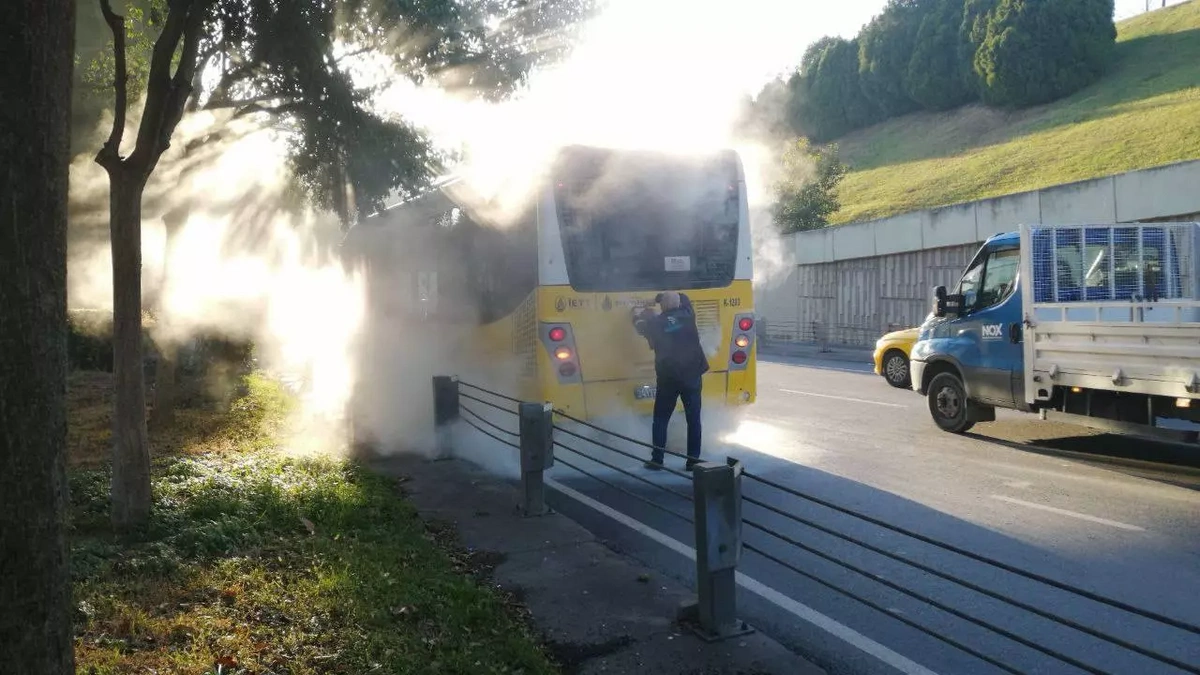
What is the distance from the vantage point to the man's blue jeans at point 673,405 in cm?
823

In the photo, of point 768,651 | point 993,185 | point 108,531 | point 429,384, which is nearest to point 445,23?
point 429,384

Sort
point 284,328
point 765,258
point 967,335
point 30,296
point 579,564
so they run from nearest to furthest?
1. point 30,296
2. point 579,564
3. point 967,335
4. point 284,328
5. point 765,258

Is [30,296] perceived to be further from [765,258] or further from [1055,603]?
[765,258]

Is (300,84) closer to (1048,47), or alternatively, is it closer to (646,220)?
(646,220)

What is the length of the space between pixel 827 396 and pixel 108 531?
10732mm

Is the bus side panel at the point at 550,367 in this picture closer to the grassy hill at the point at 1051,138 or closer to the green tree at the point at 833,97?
the grassy hill at the point at 1051,138

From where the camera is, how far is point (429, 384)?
482 inches

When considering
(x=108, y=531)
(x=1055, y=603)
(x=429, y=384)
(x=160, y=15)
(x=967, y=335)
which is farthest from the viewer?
(x=429, y=384)

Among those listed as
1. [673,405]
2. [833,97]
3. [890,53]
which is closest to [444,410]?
[673,405]

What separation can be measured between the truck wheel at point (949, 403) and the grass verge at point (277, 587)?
249 inches

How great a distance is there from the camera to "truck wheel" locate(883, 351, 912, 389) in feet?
46.7

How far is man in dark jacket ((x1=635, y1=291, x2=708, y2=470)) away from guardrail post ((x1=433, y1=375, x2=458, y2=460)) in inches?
94.0

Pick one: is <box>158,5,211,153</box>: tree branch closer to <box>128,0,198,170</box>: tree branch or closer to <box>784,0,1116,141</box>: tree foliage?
<box>128,0,198,170</box>: tree branch

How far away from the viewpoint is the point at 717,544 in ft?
14.5
